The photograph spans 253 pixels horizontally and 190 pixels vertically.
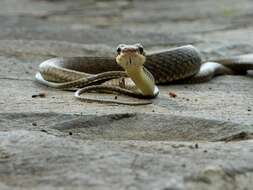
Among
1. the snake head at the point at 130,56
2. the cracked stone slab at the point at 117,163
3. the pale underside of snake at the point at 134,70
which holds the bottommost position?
the pale underside of snake at the point at 134,70

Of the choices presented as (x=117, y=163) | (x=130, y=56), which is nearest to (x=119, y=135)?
(x=117, y=163)

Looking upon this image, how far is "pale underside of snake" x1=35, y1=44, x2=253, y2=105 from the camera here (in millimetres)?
3973

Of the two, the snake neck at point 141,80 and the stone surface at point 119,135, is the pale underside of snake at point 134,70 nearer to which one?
the snake neck at point 141,80

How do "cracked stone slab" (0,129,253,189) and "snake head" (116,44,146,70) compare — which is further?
"snake head" (116,44,146,70)

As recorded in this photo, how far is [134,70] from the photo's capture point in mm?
3996

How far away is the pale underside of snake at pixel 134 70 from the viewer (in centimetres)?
397

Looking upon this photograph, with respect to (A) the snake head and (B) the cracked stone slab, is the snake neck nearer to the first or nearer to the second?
(A) the snake head

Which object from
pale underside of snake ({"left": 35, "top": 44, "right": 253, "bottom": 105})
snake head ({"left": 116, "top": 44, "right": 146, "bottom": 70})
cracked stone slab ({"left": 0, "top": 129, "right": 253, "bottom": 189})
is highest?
snake head ({"left": 116, "top": 44, "right": 146, "bottom": 70})

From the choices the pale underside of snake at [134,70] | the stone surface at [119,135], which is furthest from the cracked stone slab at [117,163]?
the pale underside of snake at [134,70]

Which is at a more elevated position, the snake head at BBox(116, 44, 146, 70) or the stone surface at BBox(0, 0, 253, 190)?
the snake head at BBox(116, 44, 146, 70)

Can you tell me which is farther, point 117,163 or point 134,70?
point 134,70

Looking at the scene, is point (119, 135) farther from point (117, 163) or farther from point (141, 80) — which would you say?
point (141, 80)

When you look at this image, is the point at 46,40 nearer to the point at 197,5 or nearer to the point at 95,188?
the point at 95,188

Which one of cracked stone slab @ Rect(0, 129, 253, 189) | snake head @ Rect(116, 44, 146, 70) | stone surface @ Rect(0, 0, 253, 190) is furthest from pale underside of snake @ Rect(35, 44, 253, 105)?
cracked stone slab @ Rect(0, 129, 253, 189)
